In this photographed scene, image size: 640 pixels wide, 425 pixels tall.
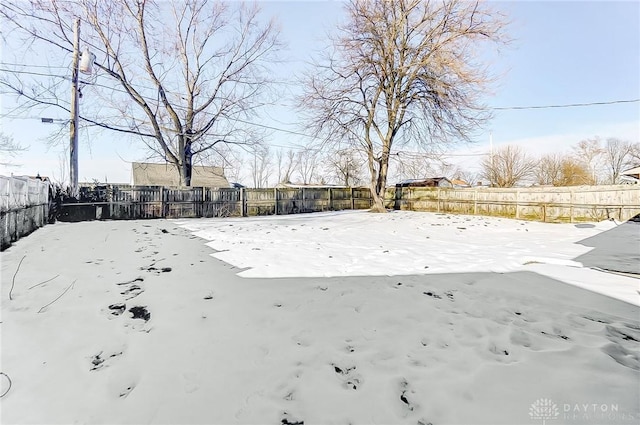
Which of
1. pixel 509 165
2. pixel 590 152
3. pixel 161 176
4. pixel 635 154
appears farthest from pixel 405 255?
pixel 635 154

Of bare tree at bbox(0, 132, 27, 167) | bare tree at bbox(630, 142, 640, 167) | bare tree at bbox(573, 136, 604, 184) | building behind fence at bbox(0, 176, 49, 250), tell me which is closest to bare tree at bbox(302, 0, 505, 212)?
building behind fence at bbox(0, 176, 49, 250)

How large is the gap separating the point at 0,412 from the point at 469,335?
268cm

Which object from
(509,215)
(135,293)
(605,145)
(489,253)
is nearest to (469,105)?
(509,215)

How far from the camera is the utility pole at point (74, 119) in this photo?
Result: 9273mm

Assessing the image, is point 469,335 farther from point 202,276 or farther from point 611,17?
point 611,17

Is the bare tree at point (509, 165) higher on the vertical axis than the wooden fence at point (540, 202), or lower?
higher

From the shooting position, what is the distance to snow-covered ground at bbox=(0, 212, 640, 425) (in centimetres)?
137

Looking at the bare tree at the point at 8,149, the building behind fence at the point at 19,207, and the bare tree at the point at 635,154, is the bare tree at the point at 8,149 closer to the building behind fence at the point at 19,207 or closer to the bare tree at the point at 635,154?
the building behind fence at the point at 19,207

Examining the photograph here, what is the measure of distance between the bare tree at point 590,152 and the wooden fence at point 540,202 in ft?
85.8

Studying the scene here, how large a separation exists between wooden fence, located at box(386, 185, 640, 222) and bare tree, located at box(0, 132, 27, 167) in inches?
890

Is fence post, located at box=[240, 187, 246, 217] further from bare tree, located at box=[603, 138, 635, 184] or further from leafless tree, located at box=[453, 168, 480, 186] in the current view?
bare tree, located at box=[603, 138, 635, 184]

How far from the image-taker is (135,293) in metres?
2.84

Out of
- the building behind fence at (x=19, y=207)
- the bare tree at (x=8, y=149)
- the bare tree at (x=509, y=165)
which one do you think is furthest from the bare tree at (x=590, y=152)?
the bare tree at (x=8, y=149)

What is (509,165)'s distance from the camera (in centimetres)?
2517
